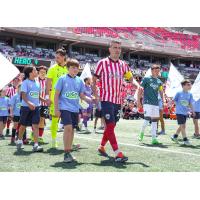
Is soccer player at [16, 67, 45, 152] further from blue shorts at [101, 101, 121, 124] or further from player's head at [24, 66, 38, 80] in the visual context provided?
blue shorts at [101, 101, 121, 124]

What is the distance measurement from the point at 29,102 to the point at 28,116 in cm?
36

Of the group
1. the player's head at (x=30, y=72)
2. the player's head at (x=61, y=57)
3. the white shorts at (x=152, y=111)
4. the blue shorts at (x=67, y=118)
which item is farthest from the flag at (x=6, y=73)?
the white shorts at (x=152, y=111)

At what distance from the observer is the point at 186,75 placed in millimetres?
48062

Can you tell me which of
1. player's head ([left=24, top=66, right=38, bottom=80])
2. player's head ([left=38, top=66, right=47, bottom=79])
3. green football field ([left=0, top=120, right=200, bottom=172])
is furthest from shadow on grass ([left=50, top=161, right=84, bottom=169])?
player's head ([left=38, top=66, right=47, bottom=79])

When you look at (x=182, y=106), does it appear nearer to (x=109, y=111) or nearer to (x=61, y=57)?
(x=61, y=57)

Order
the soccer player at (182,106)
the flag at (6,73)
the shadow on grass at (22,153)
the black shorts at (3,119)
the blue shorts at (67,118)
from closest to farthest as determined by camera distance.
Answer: the flag at (6,73), the blue shorts at (67,118), the shadow on grass at (22,153), the soccer player at (182,106), the black shorts at (3,119)

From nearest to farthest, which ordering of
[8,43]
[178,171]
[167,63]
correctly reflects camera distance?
[178,171]
[8,43]
[167,63]

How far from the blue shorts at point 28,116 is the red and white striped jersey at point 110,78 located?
5.13 feet

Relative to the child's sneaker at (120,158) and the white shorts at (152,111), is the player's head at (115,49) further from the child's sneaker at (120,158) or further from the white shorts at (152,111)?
the white shorts at (152,111)

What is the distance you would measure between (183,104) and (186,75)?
41295 millimetres

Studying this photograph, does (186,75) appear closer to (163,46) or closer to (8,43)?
(163,46)

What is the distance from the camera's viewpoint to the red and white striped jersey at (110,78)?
5215mm

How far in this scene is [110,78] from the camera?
530 cm
